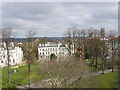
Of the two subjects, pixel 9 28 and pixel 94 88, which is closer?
pixel 94 88

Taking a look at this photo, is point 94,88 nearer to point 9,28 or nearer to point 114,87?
point 114,87

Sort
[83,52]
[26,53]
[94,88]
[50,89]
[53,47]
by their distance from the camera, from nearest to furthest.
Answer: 1. [94,88]
2. [50,89]
3. [26,53]
4. [83,52]
5. [53,47]

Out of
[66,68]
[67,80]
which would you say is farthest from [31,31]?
[67,80]

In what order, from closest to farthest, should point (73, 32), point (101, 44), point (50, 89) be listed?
point (50, 89) < point (101, 44) < point (73, 32)

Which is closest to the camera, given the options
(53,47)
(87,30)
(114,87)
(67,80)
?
(114,87)

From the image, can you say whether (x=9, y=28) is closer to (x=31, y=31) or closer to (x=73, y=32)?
(x=31, y=31)

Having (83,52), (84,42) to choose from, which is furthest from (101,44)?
(83,52)

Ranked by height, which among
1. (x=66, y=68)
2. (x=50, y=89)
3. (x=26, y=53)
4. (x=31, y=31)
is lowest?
(x=50, y=89)

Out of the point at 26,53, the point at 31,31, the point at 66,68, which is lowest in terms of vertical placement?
the point at 66,68

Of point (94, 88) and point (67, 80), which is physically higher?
point (94, 88)

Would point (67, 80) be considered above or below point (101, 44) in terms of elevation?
below

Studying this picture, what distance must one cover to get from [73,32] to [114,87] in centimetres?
1002

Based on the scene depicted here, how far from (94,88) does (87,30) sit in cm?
1099

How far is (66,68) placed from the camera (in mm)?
5160
